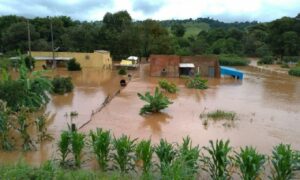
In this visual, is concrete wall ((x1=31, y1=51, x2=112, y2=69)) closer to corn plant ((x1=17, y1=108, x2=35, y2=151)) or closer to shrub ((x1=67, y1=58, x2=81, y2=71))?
shrub ((x1=67, y1=58, x2=81, y2=71))

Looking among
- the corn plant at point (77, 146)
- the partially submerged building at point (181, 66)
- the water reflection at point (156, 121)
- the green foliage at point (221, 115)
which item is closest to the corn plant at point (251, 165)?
the corn plant at point (77, 146)

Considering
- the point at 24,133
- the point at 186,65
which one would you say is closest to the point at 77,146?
the point at 24,133

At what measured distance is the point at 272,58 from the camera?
53000mm

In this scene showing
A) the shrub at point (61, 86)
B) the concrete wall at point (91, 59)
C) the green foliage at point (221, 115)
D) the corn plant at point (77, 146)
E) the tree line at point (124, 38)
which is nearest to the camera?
the corn plant at point (77, 146)

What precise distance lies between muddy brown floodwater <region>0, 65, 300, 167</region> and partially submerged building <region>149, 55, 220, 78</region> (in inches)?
171

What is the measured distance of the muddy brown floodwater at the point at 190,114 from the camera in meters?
13.7

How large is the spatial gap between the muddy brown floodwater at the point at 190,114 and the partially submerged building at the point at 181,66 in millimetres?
4331

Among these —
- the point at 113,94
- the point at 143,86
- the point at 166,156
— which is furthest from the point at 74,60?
the point at 166,156

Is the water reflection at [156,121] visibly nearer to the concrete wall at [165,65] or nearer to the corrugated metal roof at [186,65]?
the concrete wall at [165,65]

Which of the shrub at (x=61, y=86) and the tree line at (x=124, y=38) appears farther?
the tree line at (x=124, y=38)

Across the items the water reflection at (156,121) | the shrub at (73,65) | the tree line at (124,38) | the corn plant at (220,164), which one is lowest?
the water reflection at (156,121)

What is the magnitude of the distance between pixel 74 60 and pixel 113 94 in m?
14.4

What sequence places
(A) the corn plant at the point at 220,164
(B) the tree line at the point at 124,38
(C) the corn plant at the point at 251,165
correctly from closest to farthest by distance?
(C) the corn plant at the point at 251,165
(A) the corn plant at the point at 220,164
(B) the tree line at the point at 124,38

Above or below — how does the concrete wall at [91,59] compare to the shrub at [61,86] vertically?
above
